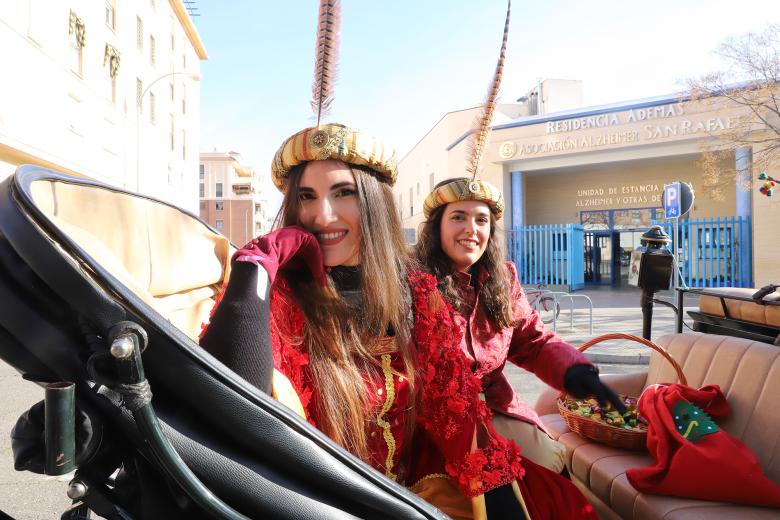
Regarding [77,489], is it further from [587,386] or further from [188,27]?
[188,27]

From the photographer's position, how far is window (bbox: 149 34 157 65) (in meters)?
23.2

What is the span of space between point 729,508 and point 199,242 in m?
2.12

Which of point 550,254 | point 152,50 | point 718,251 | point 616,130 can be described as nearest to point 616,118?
point 616,130

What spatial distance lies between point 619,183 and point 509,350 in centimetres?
2007

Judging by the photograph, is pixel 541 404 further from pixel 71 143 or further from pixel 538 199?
pixel 538 199

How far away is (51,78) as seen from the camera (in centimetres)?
1315

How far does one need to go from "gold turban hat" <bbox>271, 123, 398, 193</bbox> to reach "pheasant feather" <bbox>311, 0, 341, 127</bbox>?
0.09m

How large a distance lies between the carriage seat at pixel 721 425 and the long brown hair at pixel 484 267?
0.83 meters

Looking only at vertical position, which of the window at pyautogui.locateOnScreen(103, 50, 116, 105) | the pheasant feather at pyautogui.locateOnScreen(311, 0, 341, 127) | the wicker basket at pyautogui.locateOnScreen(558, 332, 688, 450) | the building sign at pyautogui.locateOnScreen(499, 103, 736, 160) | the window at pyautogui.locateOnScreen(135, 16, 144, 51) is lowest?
the wicker basket at pyautogui.locateOnScreen(558, 332, 688, 450)

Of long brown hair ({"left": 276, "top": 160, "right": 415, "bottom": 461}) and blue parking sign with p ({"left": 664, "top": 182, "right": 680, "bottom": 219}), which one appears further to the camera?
blue parking sign with p ({"left": 664, "top": 182, "right": 680, "bottom": 219})

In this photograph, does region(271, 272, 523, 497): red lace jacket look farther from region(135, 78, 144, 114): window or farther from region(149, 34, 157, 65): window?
region(149, 34, 157, 65): window

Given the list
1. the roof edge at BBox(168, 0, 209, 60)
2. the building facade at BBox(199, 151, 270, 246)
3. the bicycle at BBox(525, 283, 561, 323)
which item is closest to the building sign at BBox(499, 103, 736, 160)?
the bicycle at BBox(525, 283, 561, 323)

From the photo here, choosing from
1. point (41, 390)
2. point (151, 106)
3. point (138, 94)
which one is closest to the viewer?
point (41, 390)

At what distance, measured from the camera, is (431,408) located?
1.50 meters
